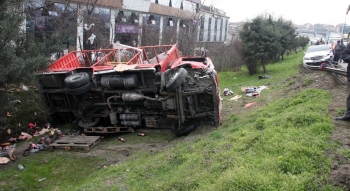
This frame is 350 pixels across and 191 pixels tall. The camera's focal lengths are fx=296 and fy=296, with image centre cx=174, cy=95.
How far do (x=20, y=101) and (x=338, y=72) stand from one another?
9.26 metres

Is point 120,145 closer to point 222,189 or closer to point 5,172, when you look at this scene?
point 5,172

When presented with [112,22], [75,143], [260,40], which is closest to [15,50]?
[75,143]

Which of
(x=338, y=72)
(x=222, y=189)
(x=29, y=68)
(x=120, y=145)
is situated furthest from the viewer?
(x=338, y=72)

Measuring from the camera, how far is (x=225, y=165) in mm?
4227

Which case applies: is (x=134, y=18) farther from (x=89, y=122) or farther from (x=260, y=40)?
(x=89, y=122)

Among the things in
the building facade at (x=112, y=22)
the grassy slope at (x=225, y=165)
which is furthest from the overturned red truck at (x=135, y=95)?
the building facade at (x=112, y=22)

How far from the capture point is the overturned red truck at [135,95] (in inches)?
290

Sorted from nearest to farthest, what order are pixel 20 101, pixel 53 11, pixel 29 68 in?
1. pixel 29 68
2. pixel 20 101
3. pixel 53 11

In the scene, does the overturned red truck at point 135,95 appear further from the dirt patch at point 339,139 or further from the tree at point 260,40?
the tree at point 260,40

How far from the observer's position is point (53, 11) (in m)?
13.8

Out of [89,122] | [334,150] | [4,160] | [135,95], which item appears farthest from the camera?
[89,122]

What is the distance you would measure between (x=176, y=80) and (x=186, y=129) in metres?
1.37

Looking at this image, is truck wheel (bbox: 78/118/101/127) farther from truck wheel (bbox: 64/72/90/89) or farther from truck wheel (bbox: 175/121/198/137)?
truck wheel (bbox: 175/121/198/137)

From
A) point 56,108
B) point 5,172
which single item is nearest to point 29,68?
point 5,172
